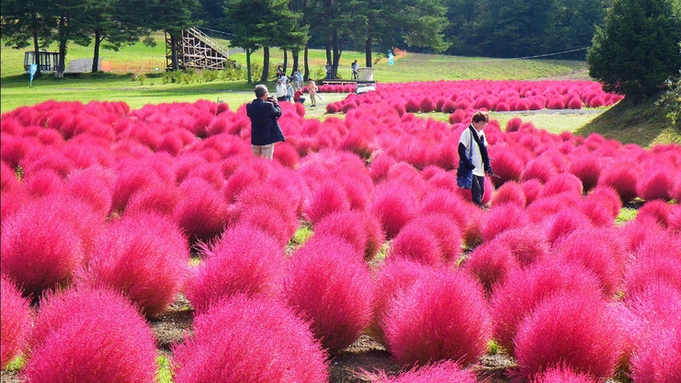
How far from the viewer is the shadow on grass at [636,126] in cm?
1552

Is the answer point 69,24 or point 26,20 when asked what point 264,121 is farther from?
point 69,24

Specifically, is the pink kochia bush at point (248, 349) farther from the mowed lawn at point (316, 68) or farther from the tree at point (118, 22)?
the tree at point (118, 22)

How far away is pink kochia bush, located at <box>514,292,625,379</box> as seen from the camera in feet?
12.0

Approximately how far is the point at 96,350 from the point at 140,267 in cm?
172

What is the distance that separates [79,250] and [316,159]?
6376mm

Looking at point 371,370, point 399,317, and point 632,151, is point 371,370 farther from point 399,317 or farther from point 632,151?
point 632,151

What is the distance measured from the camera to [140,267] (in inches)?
178

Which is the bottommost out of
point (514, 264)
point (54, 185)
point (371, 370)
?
point (371, 370)

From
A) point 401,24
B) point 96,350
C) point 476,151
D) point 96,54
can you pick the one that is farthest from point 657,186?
point 96,54

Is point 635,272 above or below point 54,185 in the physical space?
below

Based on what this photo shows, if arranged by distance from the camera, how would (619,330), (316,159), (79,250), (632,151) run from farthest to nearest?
(632,151) → (316,159) → (79,250) → (619,330)

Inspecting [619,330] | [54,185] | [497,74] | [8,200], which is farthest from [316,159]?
[497,74]

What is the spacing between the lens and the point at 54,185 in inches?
270

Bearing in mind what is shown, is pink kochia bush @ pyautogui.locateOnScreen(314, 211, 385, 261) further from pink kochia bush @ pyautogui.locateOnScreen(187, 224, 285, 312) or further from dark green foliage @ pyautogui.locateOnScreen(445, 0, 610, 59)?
dark green foliage @ pyautogui.locateOnScreen(445, 0, 610, 59)
